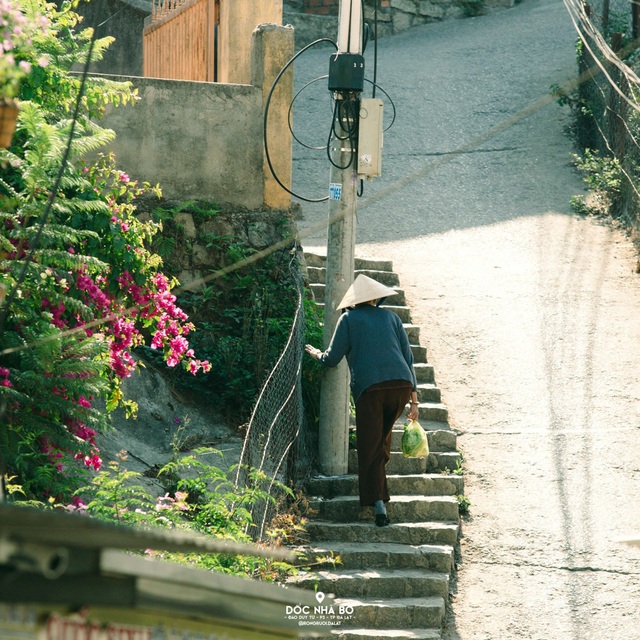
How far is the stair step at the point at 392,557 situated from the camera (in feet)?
26.2

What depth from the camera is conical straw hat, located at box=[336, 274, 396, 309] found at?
333 inches

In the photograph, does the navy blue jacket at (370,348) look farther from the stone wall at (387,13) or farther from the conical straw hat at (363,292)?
the stone wall at (387,13)

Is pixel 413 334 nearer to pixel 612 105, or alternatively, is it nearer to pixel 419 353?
pixel 419 353

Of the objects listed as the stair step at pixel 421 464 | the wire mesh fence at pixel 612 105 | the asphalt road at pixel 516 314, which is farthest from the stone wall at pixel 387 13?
the stair step at pixel 421 464

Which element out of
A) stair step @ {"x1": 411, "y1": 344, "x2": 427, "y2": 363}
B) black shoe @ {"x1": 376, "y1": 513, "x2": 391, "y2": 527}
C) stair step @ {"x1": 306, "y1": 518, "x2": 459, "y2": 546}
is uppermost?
stair step @ {"x1": 411, "y1": 344, "x2": 427, "y2": 363}

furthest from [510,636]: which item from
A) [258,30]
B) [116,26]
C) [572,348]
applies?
[116,26]

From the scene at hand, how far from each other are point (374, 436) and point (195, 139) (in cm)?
375

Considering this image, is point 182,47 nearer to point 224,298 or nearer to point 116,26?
point 224,298

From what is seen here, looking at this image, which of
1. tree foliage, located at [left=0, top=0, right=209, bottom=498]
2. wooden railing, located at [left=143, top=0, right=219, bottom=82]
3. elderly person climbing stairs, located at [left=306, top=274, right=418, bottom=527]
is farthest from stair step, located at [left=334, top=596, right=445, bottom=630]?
wooden railing, located at [left=143, top=0, right=219, bottom=82]

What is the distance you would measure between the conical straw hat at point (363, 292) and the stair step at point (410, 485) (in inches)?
52.7

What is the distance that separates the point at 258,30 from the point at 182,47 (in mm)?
1894

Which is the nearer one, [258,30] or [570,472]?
[570,472]

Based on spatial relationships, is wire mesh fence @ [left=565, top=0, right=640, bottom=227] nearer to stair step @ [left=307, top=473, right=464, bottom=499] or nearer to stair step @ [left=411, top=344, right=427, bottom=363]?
stair step @ [left=411, top=344, right=427, bottom=363]

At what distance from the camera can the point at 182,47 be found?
12.4 meters
